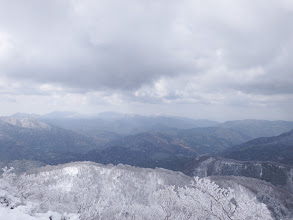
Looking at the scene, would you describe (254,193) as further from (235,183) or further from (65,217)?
(65,217)

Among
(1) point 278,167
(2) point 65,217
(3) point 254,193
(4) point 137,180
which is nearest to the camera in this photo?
(2) point 65,217

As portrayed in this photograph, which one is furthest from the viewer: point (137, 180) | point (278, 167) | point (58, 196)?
point (278, 167)

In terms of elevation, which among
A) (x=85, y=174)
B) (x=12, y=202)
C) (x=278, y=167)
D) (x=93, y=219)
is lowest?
(x=278, y=167)

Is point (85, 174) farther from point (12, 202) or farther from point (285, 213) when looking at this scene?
point (285, 213)

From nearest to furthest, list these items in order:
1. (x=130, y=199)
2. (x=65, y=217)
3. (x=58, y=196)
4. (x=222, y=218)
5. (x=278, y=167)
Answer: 1. (x=222, y=218)
2. (x=65, y=217)
3. (x=58, y=196)
4. (x=130, y=199)
5. (x=278, y=167)

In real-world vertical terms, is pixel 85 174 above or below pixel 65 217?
below

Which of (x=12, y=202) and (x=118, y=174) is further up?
(x=12, y=202)

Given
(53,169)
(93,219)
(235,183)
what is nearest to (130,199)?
(53,169)

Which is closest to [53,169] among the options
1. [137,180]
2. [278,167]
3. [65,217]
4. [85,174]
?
[85,174]

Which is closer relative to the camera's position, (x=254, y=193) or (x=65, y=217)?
(x=65, y=217)
